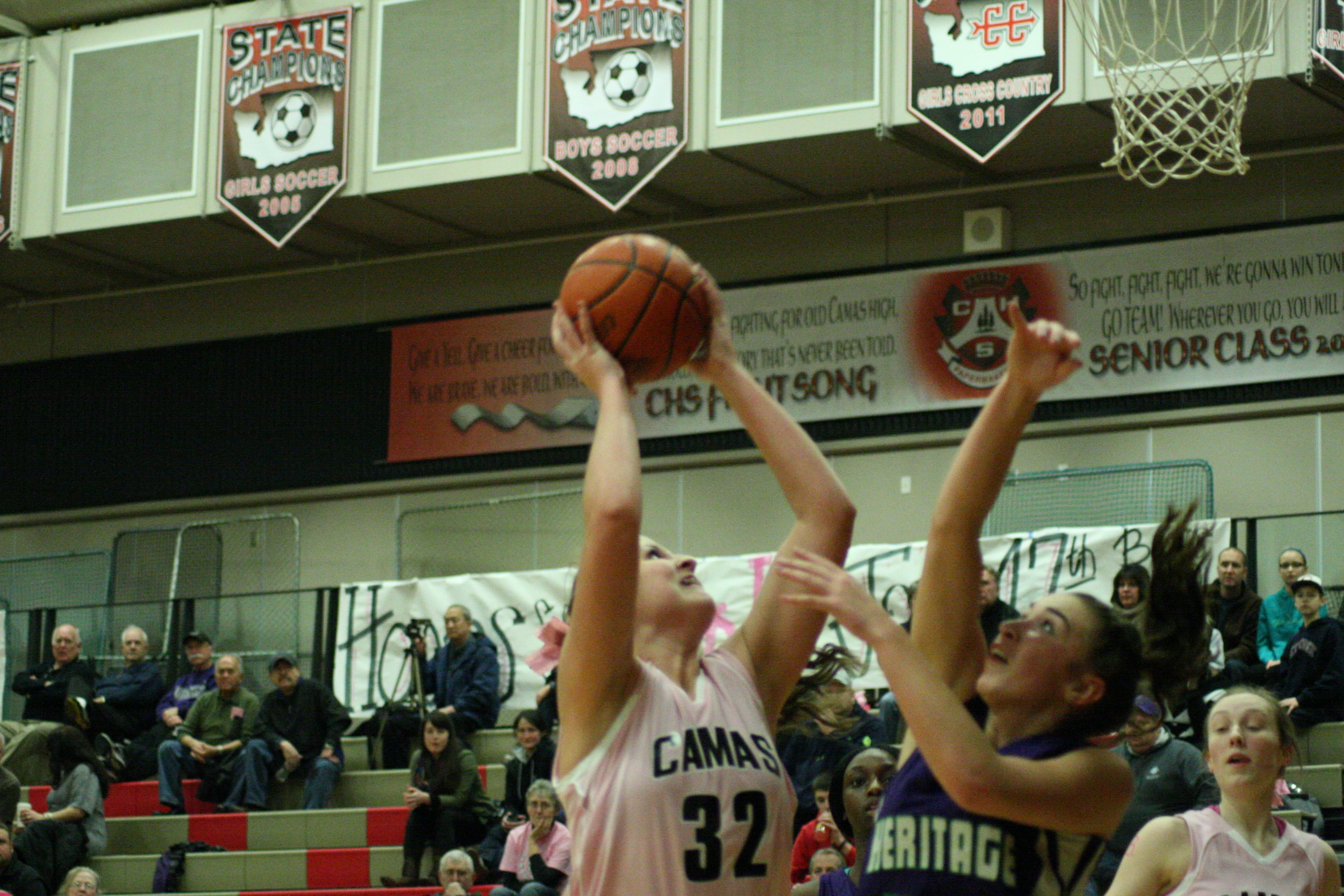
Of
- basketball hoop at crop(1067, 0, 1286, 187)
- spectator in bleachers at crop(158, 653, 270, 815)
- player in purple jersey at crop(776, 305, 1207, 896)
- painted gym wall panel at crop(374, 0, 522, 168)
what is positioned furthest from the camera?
painted gym wall panel at crop(374, 0, 522, 168)

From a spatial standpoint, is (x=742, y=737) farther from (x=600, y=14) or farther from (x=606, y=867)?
(x=600, y=14)

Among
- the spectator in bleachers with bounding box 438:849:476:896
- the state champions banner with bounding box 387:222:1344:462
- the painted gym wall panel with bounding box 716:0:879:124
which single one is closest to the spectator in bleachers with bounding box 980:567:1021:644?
the spectator in bleachers with bounding box 438:849:476:896

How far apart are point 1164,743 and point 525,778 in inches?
170

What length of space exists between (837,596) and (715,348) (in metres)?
0.75

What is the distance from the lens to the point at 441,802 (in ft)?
37.0

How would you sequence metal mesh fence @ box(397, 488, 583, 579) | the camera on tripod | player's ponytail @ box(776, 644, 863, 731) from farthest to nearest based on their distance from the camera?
1. metal mesh fence @ box(397, 488, 583, 579)
2. the camera on tripod
3. player's ponytail @ box(776, 644, 863, 731)

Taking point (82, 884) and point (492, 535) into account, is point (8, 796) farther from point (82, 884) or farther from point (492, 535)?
point (492, 535)

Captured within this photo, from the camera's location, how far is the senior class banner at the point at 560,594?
11852 mm

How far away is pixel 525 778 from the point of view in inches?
438

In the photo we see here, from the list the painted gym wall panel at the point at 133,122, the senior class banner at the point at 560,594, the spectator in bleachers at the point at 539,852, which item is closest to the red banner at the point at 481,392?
the senior class banner at the point at 560,594

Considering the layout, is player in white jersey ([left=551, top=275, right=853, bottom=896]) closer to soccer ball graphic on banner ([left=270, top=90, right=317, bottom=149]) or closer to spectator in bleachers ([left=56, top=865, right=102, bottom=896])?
spectator in bleachers ([left=56, top=865, right=102, bottom=896])

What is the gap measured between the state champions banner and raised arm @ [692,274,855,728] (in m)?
9.43

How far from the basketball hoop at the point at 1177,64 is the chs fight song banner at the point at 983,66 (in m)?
0.39

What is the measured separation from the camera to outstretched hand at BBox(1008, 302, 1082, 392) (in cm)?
294
